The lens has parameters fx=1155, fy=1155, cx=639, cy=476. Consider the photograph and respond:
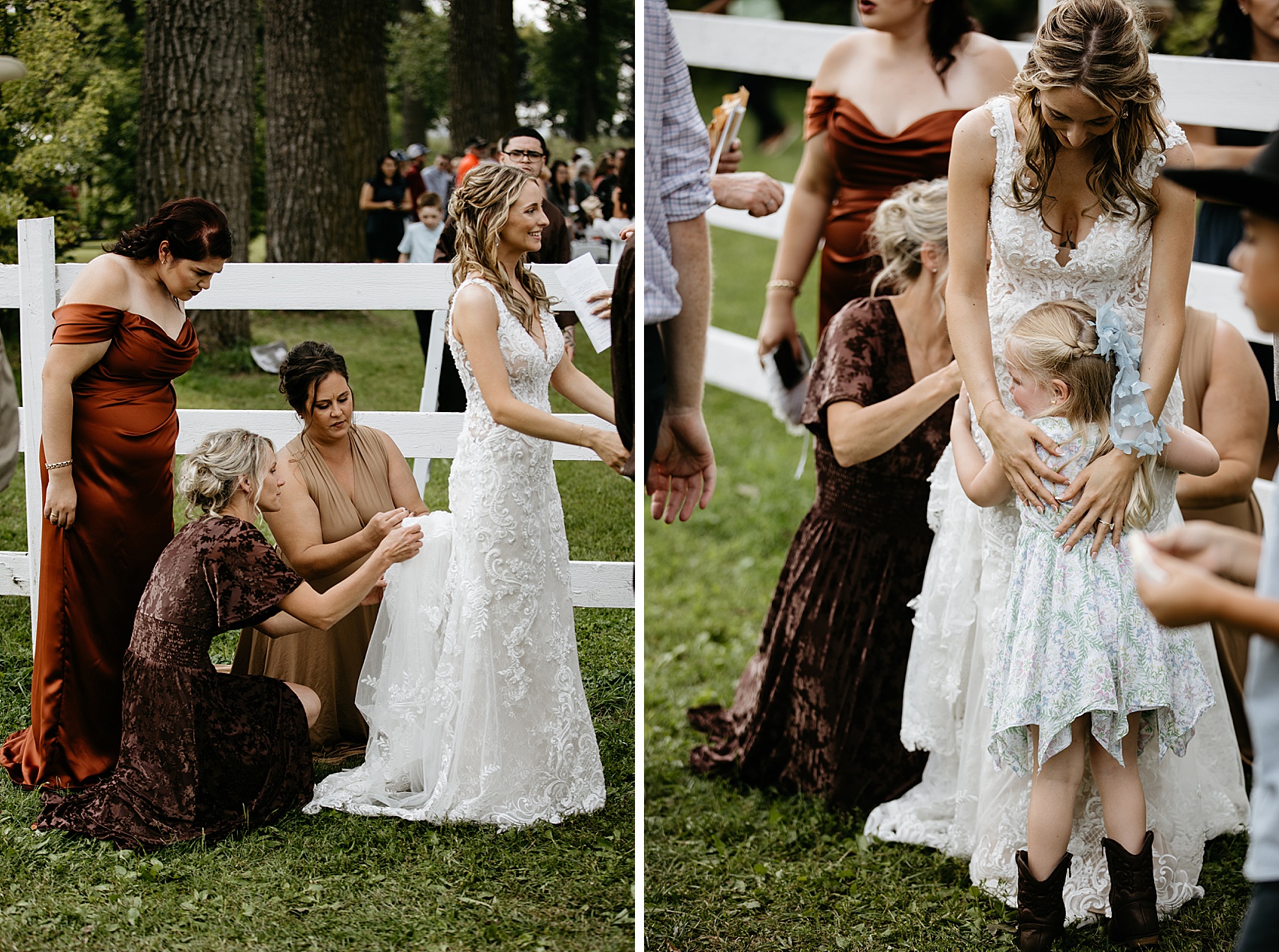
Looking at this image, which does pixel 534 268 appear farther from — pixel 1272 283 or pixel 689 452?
pixel 1272 283

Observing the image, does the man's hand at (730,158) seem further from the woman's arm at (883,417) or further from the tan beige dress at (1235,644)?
the tan beige dress at (1235,644)

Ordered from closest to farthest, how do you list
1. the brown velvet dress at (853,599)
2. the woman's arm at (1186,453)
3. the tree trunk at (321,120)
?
the woman's arm at (1186,453)
the brown velvet dress at (853,599)
the tree trunk at (321,120)

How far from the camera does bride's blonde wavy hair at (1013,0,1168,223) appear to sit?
6.61 ft

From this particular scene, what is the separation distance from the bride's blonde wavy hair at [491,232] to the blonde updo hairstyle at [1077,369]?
109 centimetres

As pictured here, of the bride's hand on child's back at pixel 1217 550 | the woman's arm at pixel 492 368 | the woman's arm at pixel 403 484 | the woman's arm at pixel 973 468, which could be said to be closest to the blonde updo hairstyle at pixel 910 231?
the woman's arm at pixel 973 468

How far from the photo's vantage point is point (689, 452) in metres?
2.57

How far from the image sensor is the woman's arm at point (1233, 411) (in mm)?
2768

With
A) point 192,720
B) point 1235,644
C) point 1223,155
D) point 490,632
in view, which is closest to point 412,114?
point 490,632

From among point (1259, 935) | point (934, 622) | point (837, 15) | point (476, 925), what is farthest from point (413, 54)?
point (837, 15)

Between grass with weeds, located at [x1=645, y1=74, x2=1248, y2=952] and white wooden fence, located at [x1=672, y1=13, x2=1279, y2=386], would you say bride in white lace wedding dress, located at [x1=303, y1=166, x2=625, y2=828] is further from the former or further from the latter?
white wooden fence, located at [x1=672, y1=13, x2=1279, y2=386]

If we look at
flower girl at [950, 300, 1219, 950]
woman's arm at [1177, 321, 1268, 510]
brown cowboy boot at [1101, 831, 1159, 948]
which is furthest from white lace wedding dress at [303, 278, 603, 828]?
woman's arm at [1177, 321, 1268, 510]

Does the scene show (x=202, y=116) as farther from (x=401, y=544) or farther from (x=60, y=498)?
(x=401, y=544)

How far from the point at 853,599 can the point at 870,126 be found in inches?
55.2

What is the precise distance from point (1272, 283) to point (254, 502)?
86.5 inches
